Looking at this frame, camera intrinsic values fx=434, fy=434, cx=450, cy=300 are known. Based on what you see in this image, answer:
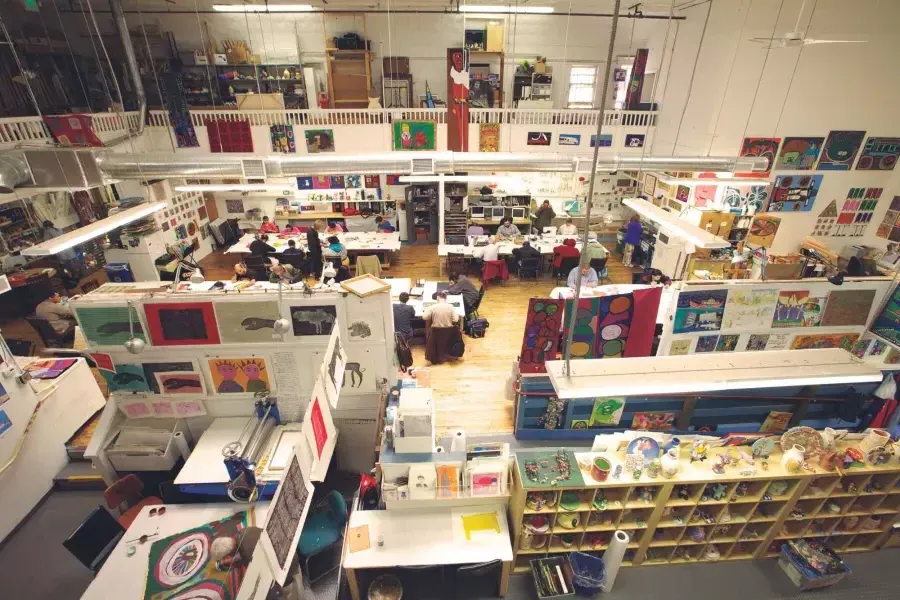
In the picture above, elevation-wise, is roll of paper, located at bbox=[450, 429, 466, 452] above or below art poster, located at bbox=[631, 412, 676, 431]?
above

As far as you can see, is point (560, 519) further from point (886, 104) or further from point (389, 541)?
point (886, 104)

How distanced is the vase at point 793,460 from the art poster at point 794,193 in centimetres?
727

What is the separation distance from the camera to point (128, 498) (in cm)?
445

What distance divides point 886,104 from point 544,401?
29.4 feet

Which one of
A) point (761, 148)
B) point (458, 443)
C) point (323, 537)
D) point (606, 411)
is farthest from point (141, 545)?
point (761, 148)

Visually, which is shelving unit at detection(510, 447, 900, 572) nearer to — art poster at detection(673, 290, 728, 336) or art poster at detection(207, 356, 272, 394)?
art poster at detection(673, 290, 728, 336)

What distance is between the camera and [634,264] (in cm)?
1125

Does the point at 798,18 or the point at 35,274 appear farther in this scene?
the point at 35,274

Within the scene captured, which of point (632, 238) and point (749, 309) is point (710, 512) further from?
point (632, 238)

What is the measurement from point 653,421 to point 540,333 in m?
1.89

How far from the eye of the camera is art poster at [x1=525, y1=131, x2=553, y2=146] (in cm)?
1078

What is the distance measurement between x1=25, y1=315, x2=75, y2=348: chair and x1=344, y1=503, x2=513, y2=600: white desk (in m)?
6.75

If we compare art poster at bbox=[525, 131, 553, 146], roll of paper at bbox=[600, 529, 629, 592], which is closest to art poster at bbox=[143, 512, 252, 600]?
roll of paper at bbox=[600, 529, 629, 592]

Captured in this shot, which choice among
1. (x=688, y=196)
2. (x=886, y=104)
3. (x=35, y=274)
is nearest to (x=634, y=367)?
(x=688, y=196)
